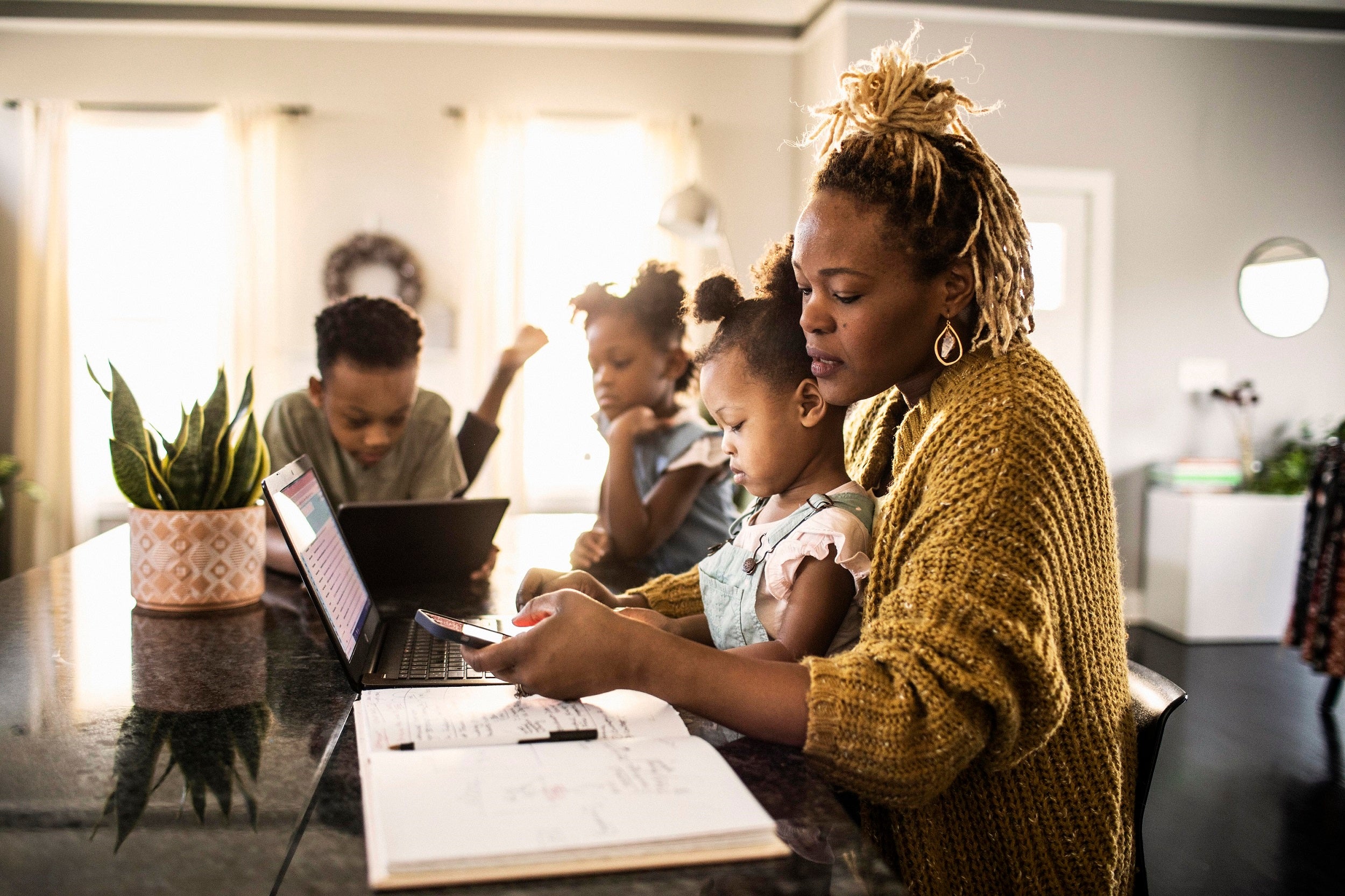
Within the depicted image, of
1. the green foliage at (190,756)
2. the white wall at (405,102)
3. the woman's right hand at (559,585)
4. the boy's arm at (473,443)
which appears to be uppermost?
the white wall at (405,102)

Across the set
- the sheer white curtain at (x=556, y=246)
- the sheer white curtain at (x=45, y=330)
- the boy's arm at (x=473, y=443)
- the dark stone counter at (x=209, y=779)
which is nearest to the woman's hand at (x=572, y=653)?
the dark stone counter at (x=209, y=779)

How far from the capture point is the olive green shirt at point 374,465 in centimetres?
220

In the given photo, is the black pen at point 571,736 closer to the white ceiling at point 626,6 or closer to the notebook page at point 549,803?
the notebook page at point 549,803

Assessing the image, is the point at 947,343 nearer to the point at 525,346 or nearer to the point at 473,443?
the point at 525,346

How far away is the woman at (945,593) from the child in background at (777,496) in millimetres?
81

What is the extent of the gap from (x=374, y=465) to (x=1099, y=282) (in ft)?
13.1

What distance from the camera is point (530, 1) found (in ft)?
16.5

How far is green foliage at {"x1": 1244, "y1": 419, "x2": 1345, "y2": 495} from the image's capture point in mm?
4664

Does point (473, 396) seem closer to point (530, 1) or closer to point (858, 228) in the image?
point (530, 1)

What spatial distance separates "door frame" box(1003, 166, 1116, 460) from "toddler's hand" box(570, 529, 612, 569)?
369 centimetres

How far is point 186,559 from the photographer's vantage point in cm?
146

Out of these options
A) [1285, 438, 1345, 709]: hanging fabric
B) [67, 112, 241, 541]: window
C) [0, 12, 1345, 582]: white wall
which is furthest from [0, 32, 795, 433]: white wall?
[1285, 438, 1345, 709]: hanging fabric

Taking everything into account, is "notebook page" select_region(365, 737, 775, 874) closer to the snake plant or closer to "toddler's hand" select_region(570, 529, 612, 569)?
the snake plant

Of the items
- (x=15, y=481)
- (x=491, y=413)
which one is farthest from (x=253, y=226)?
(x=491, y=413)
